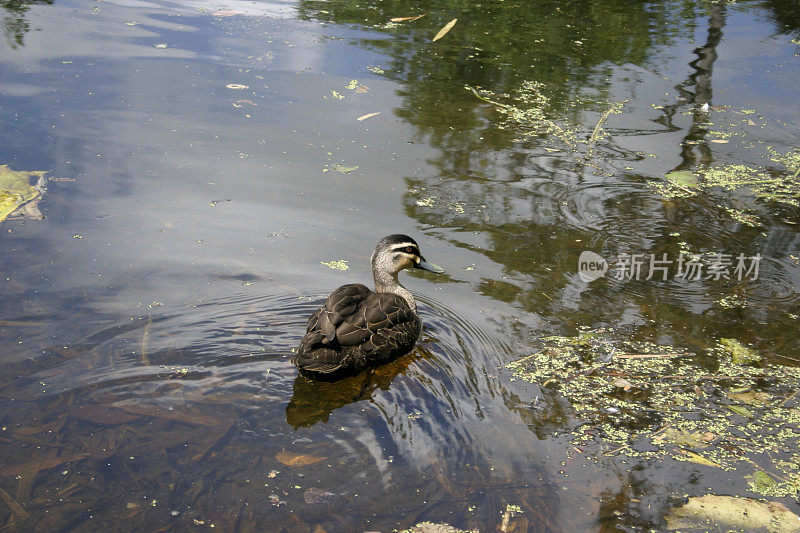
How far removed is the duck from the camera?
413 centimetres

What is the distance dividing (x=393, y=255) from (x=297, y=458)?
5.83 ft

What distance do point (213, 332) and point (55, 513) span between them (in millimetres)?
1522

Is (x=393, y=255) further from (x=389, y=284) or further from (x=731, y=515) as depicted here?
(x=731, y=515)

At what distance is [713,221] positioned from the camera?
6.02 meters

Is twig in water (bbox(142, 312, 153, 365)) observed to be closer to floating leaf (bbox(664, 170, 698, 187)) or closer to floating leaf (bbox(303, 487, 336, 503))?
floating leaf (bbox(303, 487, 336, 503))

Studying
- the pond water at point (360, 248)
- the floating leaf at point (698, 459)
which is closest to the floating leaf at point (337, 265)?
the pond water at point (360, 248)

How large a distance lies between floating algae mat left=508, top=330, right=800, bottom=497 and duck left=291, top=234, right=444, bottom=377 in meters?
0.80

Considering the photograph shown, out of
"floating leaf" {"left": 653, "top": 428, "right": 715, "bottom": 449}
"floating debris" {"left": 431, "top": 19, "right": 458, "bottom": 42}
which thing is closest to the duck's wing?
"floating leaf" {"left": 653, "top": 428, "right": 715, "bottom": 449}

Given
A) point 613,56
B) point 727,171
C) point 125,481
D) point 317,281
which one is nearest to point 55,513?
point 125,481

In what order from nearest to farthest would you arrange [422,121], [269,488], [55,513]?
[55,513]
[269,488]
[422,121]

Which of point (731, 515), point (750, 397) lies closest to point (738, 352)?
point (750, 397)

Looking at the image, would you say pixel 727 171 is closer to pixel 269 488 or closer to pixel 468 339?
pixel 468 339

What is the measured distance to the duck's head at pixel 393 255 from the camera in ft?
15.9

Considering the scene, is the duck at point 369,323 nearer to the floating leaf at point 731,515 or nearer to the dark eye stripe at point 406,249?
the dark eye stripe at point 406,249
